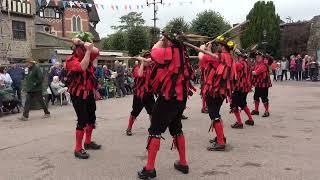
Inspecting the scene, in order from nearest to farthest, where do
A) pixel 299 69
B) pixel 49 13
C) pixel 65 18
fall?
pixel 299 69 < pixel 49 13 < pixel 65 18

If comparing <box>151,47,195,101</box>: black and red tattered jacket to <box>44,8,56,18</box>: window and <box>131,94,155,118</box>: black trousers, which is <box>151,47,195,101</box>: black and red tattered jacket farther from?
<box>44,8,56,18</box>: window

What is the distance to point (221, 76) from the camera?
812 cm

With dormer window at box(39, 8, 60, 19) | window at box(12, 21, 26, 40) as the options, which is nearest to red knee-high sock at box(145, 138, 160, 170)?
window at box(12, 21, 26, 40)

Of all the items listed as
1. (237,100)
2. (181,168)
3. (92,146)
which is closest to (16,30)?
(237,100)

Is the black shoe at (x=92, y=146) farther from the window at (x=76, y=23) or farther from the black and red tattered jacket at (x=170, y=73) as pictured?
the window at (x=76, y=23)

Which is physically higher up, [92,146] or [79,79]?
[79,79]

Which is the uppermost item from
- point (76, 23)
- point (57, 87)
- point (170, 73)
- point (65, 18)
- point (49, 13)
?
point (49, 13)

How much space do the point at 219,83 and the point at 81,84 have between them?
2199mm

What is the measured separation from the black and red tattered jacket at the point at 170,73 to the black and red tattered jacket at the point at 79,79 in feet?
5.04

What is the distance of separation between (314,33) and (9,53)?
25219 millimetres

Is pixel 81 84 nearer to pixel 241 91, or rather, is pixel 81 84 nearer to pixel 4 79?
pixel 241 91

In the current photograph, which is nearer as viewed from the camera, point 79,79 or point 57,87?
point 79,79

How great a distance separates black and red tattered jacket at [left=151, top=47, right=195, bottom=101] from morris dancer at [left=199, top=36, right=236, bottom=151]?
164 centimetres

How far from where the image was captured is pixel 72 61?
7.46 metres
